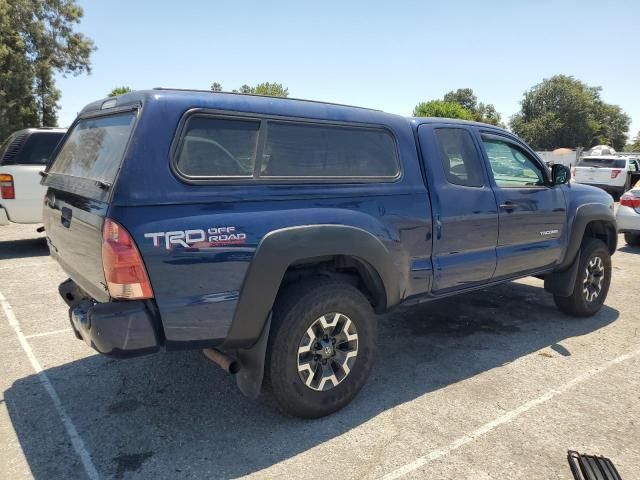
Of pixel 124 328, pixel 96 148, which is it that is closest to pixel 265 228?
pixel 124 328

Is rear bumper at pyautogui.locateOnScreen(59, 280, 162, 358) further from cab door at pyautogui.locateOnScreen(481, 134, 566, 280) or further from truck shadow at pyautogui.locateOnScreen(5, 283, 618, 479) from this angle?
cab door at pyautogui.locateOnScreen(481, 134, 566, 280)

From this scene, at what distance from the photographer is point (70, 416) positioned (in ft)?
10.3

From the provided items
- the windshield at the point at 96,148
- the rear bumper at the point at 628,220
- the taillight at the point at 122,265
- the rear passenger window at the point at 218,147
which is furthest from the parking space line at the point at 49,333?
the rear bumper at the point at 628,220

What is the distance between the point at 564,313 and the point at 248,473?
4.18 m

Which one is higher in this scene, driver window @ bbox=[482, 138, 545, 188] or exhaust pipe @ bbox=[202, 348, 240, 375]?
driver window @ bbox=[482, 138, 545, 188]

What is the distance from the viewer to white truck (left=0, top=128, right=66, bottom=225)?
7895 millimetres

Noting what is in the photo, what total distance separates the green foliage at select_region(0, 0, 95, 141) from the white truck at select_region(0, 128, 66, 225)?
23.5 m

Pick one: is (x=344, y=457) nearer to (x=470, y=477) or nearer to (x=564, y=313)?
(x=470, y=477)

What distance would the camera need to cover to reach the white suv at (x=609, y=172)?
1869 centimetres

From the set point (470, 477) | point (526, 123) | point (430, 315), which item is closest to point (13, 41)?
point (430, 315)

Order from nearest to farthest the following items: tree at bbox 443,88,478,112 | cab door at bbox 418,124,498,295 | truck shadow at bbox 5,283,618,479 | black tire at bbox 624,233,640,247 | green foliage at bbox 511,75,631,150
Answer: truck shadow at bbox 5,283,618,479 < cab door at bbox 418,124,498,295 < black tire at bbox 624,233,640,247 < green foliage at bbox 511,75,631,150 < tree at bbox 443,88,478,112

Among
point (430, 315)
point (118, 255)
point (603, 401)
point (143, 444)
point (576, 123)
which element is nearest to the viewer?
point (118, 255)

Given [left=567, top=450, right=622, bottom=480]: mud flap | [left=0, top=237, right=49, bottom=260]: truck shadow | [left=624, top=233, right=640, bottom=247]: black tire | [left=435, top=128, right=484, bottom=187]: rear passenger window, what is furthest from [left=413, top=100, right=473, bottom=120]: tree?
[left=567, top=450, right=622, bottom=480]: mud flap

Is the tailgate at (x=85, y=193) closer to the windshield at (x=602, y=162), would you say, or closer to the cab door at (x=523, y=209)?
the cab door at (x=523, y=209)
